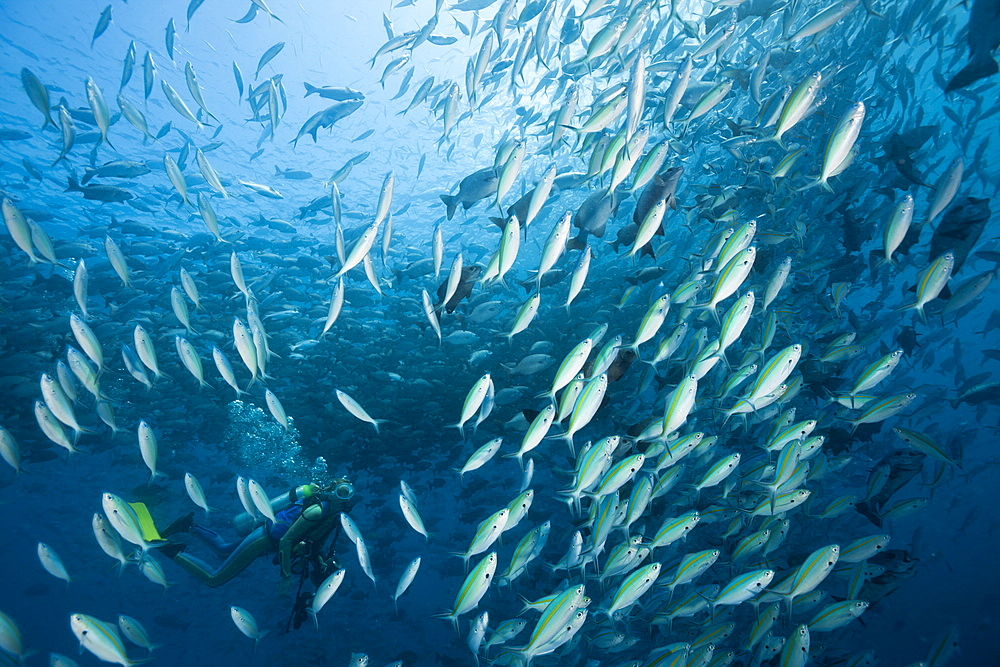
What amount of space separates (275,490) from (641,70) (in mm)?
25627

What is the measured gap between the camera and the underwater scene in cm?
424

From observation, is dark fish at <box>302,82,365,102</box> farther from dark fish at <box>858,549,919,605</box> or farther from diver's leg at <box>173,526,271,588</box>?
dark fish at <box>858,549,919,605</box>

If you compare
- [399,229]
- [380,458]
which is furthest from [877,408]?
[399,229]

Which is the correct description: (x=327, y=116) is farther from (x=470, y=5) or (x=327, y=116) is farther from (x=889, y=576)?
(x=889, y=576)

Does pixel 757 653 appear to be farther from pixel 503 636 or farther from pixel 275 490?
pixel 275 490

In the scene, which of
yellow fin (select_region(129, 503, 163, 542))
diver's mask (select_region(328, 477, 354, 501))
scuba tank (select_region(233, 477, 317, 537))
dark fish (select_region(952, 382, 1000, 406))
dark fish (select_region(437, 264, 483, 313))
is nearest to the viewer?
dark fish (select_region(437, 264, 483, 313))

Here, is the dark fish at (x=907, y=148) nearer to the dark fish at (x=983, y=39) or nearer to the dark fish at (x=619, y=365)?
the dark fish at (x=983, y=39)

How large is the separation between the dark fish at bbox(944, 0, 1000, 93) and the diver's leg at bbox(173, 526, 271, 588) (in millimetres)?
12456

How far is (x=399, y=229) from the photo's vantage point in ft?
67.4

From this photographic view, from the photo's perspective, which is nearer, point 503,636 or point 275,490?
point 503,636

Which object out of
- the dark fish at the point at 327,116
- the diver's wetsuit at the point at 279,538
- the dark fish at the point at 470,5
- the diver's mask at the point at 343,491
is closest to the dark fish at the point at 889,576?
the diver's mask at the point at 343,491

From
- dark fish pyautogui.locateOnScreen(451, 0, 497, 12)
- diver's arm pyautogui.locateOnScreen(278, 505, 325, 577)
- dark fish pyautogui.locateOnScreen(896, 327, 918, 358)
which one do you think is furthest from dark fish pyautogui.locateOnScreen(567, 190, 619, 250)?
diver's arm pyautogui.locateOnScreen(278, 505, 325, 577)

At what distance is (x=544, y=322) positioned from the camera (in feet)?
36.9

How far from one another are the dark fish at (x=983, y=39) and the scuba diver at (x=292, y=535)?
31.7ft
